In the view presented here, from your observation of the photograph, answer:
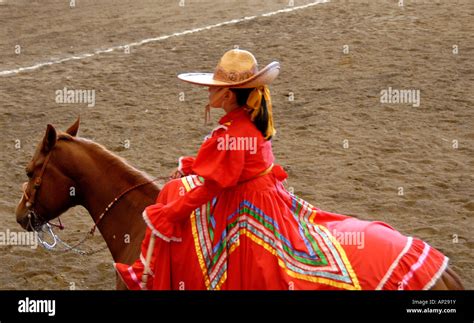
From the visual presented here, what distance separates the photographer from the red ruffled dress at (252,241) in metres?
4.13

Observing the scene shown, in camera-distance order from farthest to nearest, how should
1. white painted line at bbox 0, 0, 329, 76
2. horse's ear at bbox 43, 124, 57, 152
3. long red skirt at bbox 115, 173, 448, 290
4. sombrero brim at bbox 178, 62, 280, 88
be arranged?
white painted line at bbox 0, 0, 329, 76
horse's ear at bbox 43, 124, 57, 152
sombrero brim at bbox 178, 62, 280, 88
long red skirt at bbox 115, 173, 448, 290

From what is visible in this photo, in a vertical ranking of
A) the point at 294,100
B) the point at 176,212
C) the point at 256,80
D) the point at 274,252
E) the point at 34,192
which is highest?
the point at 294,100

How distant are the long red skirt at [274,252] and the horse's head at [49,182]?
751 millimetres

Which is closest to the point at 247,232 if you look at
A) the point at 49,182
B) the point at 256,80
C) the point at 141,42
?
Answer: the point at 256,80

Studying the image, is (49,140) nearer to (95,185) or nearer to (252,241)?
(95,185)

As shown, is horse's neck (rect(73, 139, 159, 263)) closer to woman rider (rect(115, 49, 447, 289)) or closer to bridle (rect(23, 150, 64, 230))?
bridle (rect(23, 150, 64, 230))

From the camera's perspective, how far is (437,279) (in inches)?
160

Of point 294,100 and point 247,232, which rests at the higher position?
point 294,100

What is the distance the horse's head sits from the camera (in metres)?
4.93

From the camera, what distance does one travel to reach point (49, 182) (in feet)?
16.3

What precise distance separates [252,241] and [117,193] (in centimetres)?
107

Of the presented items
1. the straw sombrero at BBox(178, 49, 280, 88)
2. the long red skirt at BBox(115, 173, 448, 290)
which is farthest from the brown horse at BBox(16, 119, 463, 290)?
the straw sombrero at BBox(178, 49, 280, 88)

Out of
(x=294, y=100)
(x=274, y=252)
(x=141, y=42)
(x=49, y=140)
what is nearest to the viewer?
(x=274, y=252)

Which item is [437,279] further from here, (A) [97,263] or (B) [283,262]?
(A) [97,263]
